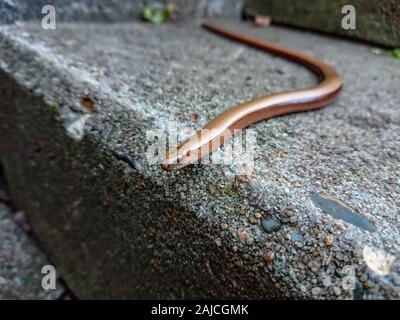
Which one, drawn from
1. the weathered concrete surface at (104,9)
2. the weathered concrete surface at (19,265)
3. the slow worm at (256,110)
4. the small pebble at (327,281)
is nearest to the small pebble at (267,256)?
the small pebble at (327,281)

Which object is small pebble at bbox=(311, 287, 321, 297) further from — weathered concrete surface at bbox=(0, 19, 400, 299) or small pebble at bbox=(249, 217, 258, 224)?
small pebble at bbox=(249, 217, 258, 224)

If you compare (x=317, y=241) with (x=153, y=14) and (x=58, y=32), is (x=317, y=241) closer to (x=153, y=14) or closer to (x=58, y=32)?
(x=58, y=32)

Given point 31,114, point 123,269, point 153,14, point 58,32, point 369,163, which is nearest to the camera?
point 369,163

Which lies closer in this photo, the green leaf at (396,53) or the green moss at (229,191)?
the green moss at (229,191)

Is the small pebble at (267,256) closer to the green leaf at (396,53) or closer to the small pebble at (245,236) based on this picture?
the small pebble at (245,236)
